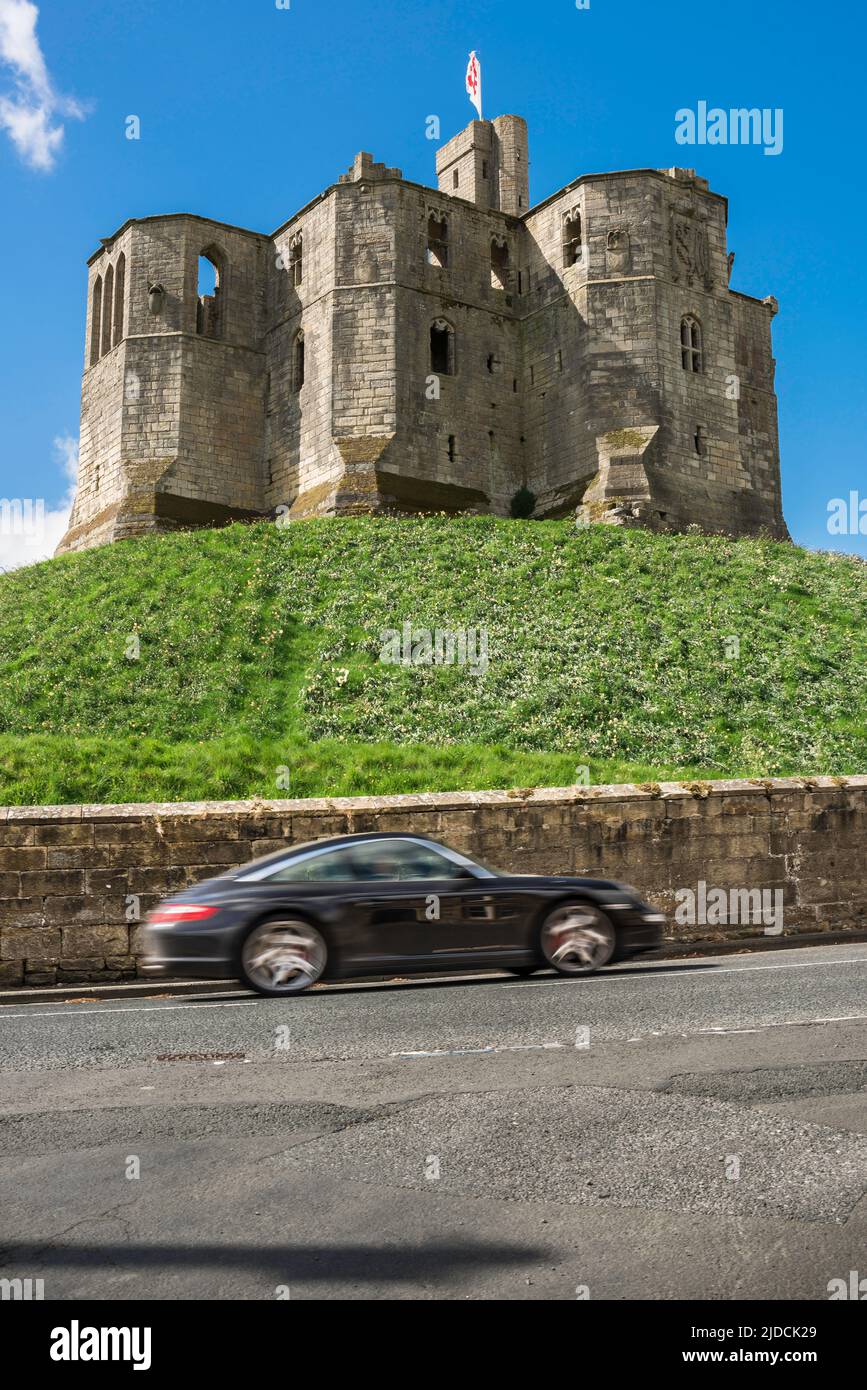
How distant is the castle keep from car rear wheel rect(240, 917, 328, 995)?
32.6 meters

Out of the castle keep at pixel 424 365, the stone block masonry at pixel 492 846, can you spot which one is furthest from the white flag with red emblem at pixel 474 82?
the stone block masonry at pixel 492 846

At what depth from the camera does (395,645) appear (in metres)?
27.8

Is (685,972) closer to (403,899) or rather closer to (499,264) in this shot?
(403,899)

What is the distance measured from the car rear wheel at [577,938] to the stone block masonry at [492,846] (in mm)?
2354

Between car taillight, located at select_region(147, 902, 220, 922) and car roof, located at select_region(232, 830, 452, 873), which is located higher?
car roof, located at select_region(232, 830, 452, 873)

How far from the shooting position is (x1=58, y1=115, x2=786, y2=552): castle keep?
42.5 meters

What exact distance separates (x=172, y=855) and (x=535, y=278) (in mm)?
40289

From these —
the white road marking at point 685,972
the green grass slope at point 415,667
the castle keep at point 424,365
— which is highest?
the castle keep at point 424,365

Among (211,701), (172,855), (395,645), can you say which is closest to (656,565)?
(395,645)

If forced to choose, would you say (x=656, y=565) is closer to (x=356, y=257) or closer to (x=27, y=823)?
(x=356, y=257)

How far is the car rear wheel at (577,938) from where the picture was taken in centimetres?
986

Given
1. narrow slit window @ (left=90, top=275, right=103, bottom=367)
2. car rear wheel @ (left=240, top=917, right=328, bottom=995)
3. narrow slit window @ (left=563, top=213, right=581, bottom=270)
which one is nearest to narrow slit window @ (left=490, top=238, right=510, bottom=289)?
narrow slit window @ (left=563, top=213, right=581, bottom=270)

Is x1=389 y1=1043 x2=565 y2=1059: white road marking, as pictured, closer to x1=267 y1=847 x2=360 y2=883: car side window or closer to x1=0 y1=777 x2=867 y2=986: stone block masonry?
x1=267 y1=847 x2=360 y2=883: car side window

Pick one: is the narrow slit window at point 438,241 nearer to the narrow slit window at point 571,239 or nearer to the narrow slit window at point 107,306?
the narrow slit window at point 571,239
